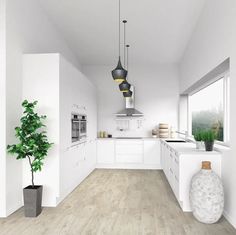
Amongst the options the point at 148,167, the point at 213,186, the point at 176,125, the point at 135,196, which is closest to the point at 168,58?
the point at 176,125

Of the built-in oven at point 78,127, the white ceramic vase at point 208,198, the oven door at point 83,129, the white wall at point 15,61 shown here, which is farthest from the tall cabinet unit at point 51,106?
the white ceramic vase at point 208,198

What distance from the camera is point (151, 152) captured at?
20.8 ft

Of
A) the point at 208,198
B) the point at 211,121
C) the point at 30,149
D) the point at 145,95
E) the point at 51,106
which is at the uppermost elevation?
the point at 145,95

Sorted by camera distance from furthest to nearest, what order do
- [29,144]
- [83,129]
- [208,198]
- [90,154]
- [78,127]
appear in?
[90,154] < [83,129] < [78,127] < [29,144] < [208,198]

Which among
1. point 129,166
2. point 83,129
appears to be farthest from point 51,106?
point 129,166

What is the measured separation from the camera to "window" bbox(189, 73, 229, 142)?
12.4ft

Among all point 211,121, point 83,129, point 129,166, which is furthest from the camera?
point 129,166

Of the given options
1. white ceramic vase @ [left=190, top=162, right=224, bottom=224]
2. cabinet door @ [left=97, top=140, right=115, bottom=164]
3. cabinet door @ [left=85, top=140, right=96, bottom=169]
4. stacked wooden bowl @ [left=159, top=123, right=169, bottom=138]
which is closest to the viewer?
white ceramic vase @ [left=190, top=162, right=224, bottom=224]

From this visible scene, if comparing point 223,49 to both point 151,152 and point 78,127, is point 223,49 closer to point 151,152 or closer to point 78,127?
point 78,127

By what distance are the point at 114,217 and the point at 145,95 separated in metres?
4.55

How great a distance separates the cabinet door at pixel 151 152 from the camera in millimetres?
6312

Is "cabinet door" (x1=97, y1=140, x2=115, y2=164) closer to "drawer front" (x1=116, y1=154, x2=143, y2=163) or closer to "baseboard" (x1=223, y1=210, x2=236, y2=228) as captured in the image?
"drawer front" (x1=116, y1=154, x2=143, y2=163)

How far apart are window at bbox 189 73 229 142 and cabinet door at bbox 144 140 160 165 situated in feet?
3.66

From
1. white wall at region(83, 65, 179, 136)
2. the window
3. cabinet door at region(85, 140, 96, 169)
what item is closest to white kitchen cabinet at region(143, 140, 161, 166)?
white wall at region(83, 65, 179, 136)
